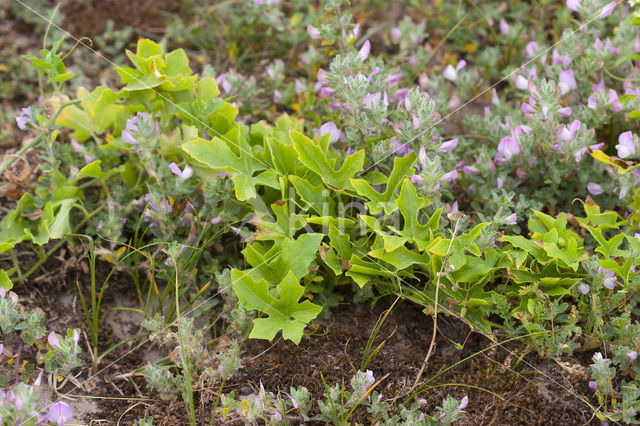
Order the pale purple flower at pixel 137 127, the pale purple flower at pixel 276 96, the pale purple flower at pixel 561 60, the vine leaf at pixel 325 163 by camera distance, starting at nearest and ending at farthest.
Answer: the vine leaf at pixel 325 163 → the pale purple flower at pixel 137 127 → the pale purple flower at pixel 561 60 → the pale purple flower at pixel 276 96

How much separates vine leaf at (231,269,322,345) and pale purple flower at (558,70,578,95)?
1.50 m

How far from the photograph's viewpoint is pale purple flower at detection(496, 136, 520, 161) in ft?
8.54

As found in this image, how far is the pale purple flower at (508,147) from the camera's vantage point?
8.54ft

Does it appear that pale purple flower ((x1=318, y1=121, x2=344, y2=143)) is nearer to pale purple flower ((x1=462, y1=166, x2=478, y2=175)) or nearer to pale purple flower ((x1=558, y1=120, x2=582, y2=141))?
pale purple flower ((x1=462, y1=166, x2=478, y2=175))

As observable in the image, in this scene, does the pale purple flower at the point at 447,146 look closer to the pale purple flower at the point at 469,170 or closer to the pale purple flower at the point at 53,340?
the pale purple flower at the point at 469,170

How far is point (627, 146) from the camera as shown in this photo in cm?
249

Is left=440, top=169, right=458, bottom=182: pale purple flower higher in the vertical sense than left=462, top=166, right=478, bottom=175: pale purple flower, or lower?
higher

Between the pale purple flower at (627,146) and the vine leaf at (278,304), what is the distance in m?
1.34

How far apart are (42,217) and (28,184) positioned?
11.6 inches

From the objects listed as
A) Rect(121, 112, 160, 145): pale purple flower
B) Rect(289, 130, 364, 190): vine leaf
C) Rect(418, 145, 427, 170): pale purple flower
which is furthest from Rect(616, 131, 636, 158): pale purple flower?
Rect(121, 112, 160, 145): pale purple flower

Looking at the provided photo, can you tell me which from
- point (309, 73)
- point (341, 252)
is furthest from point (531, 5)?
point (341, 252)

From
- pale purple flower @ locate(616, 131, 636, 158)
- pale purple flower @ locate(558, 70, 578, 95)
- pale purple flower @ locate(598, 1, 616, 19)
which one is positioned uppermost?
pale purple flower @ locate(598, 1, 616, 19)

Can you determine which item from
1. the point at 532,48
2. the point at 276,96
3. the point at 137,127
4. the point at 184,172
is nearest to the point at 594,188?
the point at 532,48

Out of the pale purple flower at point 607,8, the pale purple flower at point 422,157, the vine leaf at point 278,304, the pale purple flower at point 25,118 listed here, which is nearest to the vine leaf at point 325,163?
the pale purple flower at point 422,157
